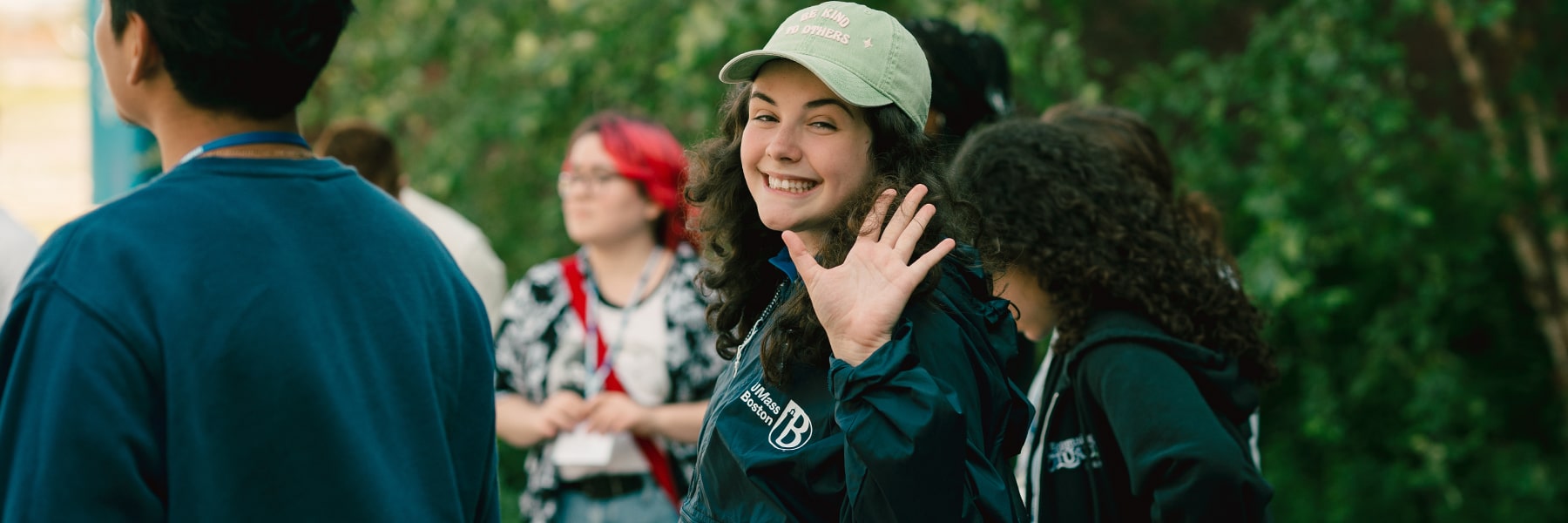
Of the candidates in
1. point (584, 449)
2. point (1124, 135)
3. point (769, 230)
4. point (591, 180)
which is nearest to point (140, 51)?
point (769, 230)

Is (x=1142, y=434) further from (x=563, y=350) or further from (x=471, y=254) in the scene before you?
(x=471, y=254)

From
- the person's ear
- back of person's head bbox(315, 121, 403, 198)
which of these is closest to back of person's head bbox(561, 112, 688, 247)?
back of person's head bbox(315, 121, 403, 198)

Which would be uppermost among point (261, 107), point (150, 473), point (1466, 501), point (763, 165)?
point (261, 107)

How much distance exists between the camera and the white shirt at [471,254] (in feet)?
13.9

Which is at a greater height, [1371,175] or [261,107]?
[261,107]

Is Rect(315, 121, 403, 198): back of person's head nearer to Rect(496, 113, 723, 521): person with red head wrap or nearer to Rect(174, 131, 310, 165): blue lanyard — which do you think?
Rect(496, 113, 723, 521): person with red head wrap

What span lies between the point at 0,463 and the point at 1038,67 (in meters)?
3.95

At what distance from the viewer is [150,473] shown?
1456 millimetres

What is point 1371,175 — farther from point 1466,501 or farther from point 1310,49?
point 1466,501

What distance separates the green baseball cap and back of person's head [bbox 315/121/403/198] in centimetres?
243

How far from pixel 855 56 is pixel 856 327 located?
429 millimetres

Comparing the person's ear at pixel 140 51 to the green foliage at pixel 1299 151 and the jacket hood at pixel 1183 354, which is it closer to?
the jacket hood at pixel 1183 354

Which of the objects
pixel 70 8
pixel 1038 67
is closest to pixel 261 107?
pixel 1038 67

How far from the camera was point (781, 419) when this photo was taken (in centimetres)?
181
